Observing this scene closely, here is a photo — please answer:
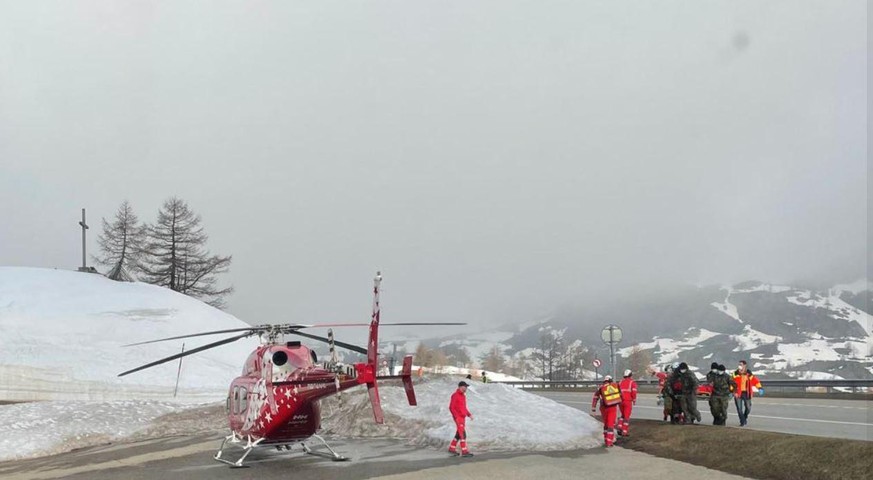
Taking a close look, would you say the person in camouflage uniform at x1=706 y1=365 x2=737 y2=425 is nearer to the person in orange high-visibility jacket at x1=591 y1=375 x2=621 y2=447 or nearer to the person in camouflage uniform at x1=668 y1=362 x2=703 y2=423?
the person in camouflage uniform at x1=668 y1=362 x2=703 y2=423

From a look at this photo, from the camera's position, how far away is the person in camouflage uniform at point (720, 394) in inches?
749

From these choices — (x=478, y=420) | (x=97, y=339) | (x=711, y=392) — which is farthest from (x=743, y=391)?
(x=97, y=339)

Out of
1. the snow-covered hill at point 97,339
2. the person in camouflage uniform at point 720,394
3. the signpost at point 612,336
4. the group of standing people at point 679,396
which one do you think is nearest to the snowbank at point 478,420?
the group of standing people at point 679,396

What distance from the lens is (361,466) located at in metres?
15.6

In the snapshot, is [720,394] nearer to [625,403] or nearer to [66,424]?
[625,403]

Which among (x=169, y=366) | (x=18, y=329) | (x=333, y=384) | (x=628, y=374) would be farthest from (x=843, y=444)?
(x=18, y=329)

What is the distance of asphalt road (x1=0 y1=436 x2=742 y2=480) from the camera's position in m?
13.8

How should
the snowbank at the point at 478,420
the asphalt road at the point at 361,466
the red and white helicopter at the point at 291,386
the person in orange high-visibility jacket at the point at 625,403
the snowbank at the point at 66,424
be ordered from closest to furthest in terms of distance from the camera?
the asphalt road at the point at 361,466 < the red and white helicopter at the point at 291,386 < the snowbank at the point at 478,420 < the person in orange high-visibility jacket at the point at 625,403 < the snowbank at the point at 66,424

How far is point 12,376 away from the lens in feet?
95.3

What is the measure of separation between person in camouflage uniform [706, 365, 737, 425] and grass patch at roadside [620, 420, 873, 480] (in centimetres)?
189

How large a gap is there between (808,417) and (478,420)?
39.6 feet

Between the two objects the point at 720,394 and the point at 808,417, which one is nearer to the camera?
the point at 720,394

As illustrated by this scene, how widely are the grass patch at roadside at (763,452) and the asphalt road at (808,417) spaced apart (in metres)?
3.80

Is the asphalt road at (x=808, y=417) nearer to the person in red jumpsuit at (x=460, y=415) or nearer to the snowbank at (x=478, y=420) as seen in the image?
the snowbank at (x=478, y=420)
